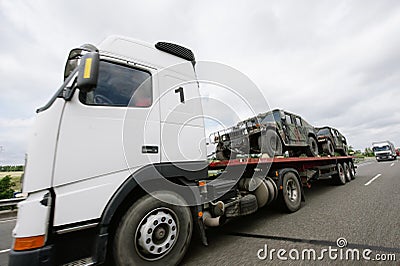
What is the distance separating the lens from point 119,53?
8.48 ft

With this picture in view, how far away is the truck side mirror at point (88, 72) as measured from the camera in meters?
1.96

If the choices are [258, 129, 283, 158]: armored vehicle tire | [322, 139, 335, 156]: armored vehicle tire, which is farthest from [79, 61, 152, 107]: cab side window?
[322, 139, 335, 156]: armored vehicle tire

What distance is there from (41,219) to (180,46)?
9.30 ft

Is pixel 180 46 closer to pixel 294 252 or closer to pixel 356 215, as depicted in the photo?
pixel 294 252

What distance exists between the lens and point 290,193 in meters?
5.07

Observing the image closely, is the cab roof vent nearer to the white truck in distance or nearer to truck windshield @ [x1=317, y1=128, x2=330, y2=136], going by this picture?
truck windshield @ [x1=317, y1=128, x2=330, y2=136]

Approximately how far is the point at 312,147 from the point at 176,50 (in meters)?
7.56

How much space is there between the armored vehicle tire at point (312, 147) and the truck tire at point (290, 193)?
348 centimetres

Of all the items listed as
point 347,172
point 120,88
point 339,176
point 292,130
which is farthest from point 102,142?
point 347,172

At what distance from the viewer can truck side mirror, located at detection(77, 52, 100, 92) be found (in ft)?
6.41

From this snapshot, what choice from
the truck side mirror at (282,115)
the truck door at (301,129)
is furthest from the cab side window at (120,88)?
the truck door at (301,129)

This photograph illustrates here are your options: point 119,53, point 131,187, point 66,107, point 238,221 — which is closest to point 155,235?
point 131,187

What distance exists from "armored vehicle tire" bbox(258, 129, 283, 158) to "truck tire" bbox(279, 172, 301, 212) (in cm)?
120

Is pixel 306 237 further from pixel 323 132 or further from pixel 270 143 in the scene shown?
pixel 323 132
